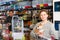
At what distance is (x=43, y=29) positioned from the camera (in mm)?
1710

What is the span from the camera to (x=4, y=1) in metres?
1.88

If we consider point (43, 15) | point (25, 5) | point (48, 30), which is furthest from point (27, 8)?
point (48, 30)

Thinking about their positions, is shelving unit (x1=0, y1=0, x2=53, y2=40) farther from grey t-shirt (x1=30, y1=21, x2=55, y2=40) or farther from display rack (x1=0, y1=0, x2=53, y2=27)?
grey t-shirt (x1=30, y1=21, x2=55, y2=40)

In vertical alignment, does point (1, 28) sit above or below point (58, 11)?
below

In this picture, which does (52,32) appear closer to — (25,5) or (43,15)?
(43,15)

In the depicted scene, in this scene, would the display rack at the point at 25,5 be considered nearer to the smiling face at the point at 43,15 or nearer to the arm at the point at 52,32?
the smiling face at the point at 43,15

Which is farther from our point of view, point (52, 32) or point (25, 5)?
point (25, 5)

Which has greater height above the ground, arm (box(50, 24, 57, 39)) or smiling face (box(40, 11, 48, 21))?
smiling face (box(40, 11, 48, 21))

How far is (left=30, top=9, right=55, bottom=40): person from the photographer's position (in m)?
1.68

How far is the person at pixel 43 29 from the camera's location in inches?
66.2

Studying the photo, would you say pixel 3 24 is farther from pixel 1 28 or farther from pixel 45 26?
pixel 45 26

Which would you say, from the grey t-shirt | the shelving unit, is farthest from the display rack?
the grey t-shirt

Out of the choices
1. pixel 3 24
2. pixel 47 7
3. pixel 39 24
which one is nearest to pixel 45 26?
pixel 39 24

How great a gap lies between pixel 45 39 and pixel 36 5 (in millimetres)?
381
